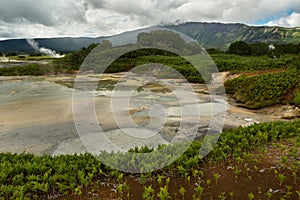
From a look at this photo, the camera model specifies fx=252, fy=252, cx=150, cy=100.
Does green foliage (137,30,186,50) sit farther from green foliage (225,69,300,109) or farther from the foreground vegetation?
the foreground vegetation

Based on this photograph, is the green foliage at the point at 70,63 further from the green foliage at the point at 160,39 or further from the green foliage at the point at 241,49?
the green foliage at the point at 241,49

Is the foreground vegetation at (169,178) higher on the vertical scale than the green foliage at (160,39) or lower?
lower

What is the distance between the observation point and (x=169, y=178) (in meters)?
6.39

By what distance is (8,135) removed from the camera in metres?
11.8

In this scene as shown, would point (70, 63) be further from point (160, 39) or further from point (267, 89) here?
point (267, 89)

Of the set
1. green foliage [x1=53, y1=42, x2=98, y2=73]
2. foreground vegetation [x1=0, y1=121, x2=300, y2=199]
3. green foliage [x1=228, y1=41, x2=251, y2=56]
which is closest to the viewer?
foreground vegetation [x1=0, y1=121, x2=300, y2=199]

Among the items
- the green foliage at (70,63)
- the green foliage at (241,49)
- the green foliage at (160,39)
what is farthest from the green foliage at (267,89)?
the green foliage at (241,49)

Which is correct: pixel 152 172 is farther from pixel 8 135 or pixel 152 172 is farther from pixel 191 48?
pixel 191 48

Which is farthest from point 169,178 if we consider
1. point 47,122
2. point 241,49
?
point 241,49

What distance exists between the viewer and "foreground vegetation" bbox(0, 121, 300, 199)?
5.66 meters

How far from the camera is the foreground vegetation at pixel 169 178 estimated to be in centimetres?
566

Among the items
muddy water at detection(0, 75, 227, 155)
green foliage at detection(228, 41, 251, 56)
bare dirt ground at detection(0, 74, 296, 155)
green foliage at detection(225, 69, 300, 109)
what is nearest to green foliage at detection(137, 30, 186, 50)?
green foliage at detection(228, 41, 251, 56)

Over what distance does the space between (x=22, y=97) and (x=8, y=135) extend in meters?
11.2

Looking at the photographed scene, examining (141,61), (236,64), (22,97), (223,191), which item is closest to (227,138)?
(223,191)
